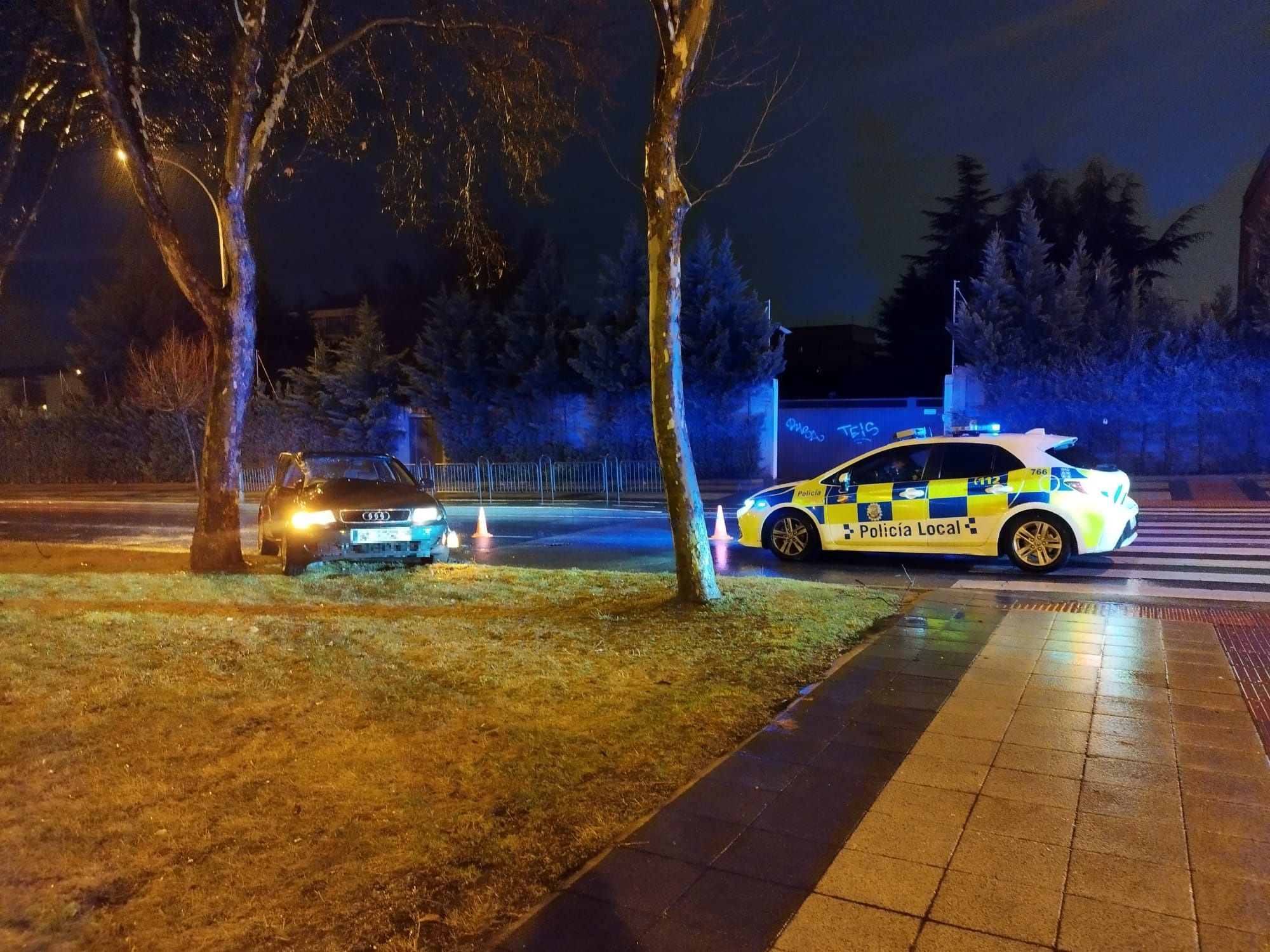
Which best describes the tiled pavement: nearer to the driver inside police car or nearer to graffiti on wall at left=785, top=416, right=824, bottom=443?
the driver inside police car

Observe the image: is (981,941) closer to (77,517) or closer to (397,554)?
(397,554)

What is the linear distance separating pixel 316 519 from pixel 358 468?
1542 mm

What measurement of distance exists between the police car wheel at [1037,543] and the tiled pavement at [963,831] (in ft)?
12.4

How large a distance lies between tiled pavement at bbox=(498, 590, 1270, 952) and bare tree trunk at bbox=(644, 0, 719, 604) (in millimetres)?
2202

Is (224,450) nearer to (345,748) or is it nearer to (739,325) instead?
(345,748)

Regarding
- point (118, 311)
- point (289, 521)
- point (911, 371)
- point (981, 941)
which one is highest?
point (118, 311)

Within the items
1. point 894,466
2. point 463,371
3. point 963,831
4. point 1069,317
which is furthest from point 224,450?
point 1069,317

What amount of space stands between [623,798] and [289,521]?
7144 millimetres

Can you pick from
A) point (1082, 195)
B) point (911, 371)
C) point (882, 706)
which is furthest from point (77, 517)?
point (1082, 195)

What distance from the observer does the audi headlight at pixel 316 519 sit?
9.55 meters

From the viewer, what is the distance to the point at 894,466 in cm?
994

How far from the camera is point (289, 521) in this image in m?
9.71

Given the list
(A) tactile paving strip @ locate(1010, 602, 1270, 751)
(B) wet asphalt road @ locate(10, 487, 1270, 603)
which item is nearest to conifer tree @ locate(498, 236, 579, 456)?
(B) wet asphalt road @ locate(10, 487, 1270, 603)

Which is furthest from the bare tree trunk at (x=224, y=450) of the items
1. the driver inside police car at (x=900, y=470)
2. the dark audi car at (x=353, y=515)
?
the driver inside police car at (x=900, y=470)
